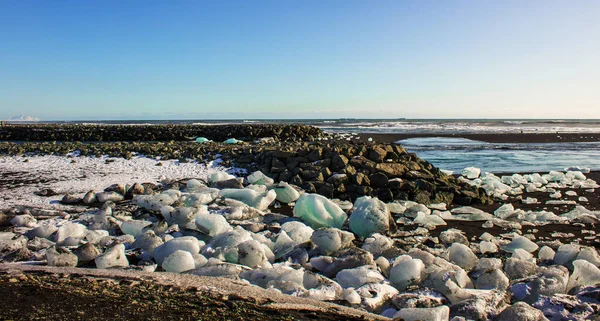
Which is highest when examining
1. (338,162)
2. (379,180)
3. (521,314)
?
(338,162)

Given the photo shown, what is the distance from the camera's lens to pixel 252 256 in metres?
3.72

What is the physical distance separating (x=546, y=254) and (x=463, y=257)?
889 mm

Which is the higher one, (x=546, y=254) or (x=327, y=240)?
(x=327, y=240)

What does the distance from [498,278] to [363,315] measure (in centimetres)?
153

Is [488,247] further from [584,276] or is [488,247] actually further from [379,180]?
[379,180]

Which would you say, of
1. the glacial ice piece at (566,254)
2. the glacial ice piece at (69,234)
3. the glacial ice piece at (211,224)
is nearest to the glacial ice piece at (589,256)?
the glacial ice piece at (566,254)

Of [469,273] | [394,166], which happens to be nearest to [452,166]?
[394,166]

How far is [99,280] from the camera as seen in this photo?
2.66 metres

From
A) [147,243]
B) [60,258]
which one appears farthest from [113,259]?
[147,243]

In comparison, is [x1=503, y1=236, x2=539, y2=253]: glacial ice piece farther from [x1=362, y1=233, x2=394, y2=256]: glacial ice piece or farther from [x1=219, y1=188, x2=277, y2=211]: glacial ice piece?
A: [x1=219, y1=188, x2=277, y2=211]: glacial ice piece

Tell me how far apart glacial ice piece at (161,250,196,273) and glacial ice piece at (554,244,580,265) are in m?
3.36

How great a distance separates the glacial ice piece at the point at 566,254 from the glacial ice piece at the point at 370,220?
175cm

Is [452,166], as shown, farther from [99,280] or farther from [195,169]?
[99,280]

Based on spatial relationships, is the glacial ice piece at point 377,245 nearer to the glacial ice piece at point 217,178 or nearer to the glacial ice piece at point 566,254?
the glacial ice piece at point 566,254
